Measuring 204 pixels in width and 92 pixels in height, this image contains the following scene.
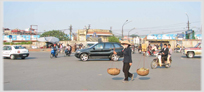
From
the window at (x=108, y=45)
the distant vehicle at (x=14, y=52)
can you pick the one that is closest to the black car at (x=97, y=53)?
the window at (x=108, y=45)

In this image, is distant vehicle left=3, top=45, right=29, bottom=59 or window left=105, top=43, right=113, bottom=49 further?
distant vehicle left=3, top=45, right=29, bottom=59

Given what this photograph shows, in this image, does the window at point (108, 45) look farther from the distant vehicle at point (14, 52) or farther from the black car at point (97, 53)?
the distant vehicle at point (14, 52)

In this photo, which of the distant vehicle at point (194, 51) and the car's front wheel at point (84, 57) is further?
the distant vehicle at point (194, 51)

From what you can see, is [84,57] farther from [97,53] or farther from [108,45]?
[108,45]

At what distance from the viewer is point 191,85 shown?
7051 millimetres

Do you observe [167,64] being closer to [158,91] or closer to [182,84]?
[182,84]

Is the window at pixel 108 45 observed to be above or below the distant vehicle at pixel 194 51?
above

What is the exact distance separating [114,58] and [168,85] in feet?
31.9

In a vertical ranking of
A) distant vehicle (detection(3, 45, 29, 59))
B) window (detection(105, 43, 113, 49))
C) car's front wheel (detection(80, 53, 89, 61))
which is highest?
window (detection(105, 43, 113, 49))

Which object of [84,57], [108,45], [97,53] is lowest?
[84,57]

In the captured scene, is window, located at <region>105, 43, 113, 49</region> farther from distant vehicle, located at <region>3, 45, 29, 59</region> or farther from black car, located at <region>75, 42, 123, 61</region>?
distant vehicle, located at <region>3, 45, 29, 59</region>

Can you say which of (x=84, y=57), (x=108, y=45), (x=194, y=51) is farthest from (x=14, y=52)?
(x=194, y=51)

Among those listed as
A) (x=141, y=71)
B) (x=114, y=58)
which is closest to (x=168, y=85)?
(x=141, y=71)

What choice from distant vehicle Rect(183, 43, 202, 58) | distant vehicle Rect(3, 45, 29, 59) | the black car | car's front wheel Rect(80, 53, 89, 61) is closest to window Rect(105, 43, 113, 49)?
the black car
